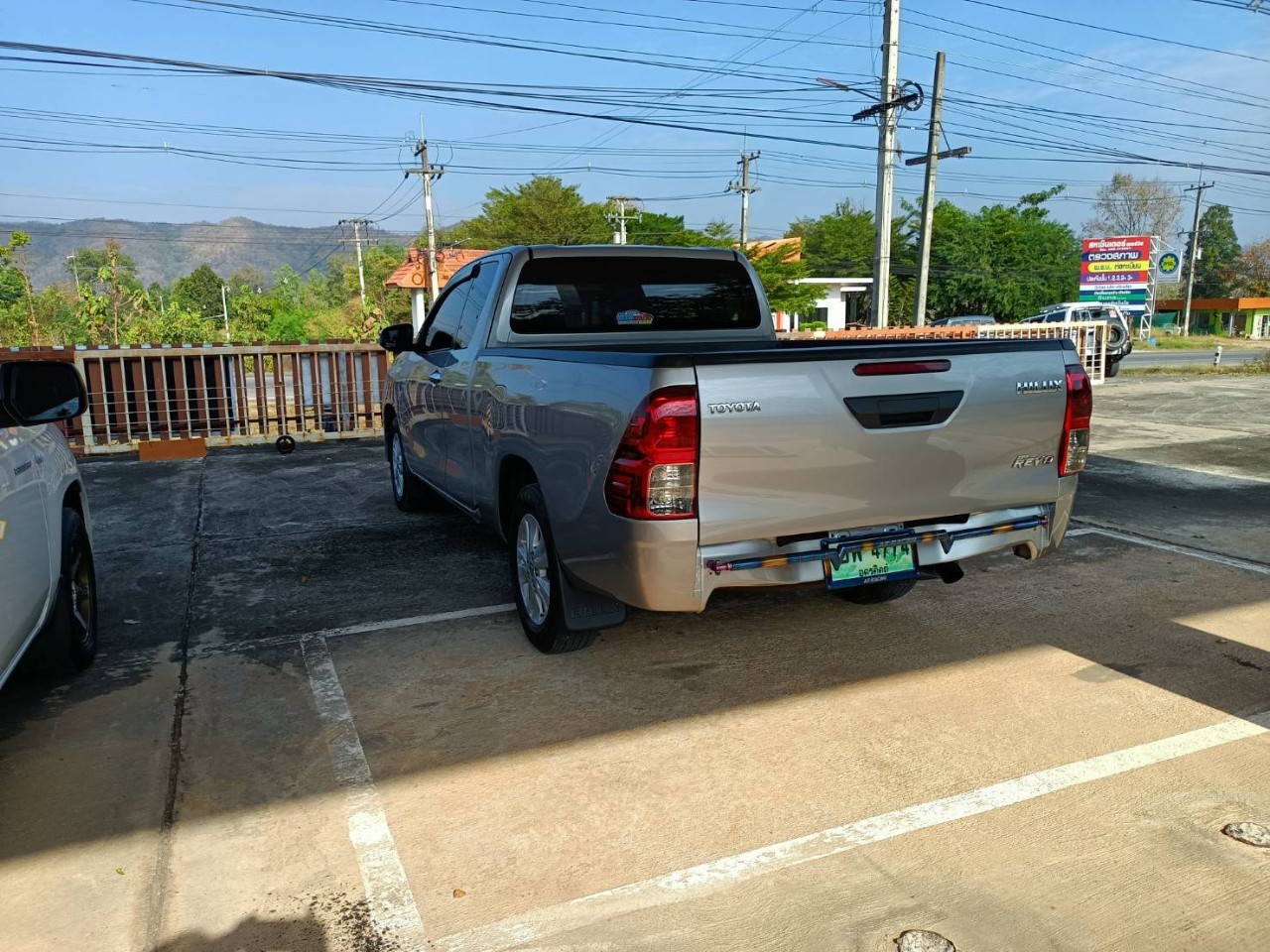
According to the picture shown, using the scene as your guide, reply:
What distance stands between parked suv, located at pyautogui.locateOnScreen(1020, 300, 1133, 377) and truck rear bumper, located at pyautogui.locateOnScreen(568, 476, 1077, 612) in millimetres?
22441

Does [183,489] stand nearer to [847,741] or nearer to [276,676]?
[276,676]

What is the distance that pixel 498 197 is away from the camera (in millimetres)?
62062

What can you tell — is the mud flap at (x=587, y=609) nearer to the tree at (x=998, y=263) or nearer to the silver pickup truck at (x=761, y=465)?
the silver pickup truck at (x=761, y=465)

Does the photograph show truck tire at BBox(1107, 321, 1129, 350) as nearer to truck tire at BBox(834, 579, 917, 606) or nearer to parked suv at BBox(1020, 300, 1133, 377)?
parked suv at BBox(1020, 300, 1133, 377)

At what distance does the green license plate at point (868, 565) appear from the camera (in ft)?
12.6

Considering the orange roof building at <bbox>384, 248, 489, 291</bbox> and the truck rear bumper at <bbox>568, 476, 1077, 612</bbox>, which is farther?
the orange roof building at <bbox>384, 248, 489, 291</bbox>

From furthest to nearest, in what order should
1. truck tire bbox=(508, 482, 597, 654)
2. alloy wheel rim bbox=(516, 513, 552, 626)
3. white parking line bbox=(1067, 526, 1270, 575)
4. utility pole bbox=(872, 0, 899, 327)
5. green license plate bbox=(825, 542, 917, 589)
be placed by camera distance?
utility pole bbox=(872, 0, 899, 327), white parking line bbox=(1067, 526, 1270, 575), alloy wheel rim bbox=(516, 513, 552, 626), truck tire bbox=(508, 482, 597, 654), green license plate bbox=(825, 542, 917, 589)

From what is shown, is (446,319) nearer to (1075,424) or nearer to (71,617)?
(71,617)

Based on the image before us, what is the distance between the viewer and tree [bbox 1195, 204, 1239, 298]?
9600 cm

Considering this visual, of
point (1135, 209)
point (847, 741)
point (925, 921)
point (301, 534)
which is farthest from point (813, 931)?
point (1135, 209)

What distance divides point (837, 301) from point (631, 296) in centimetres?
5934

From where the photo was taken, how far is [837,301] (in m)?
62.5

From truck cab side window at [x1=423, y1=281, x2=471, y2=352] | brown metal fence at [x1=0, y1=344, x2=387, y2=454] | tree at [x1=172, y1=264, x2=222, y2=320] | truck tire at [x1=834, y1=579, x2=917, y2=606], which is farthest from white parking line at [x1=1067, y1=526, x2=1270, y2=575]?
tree at [x1=172, y1=264, x2=222, y2=320]

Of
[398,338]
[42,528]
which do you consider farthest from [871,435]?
[398,338]
